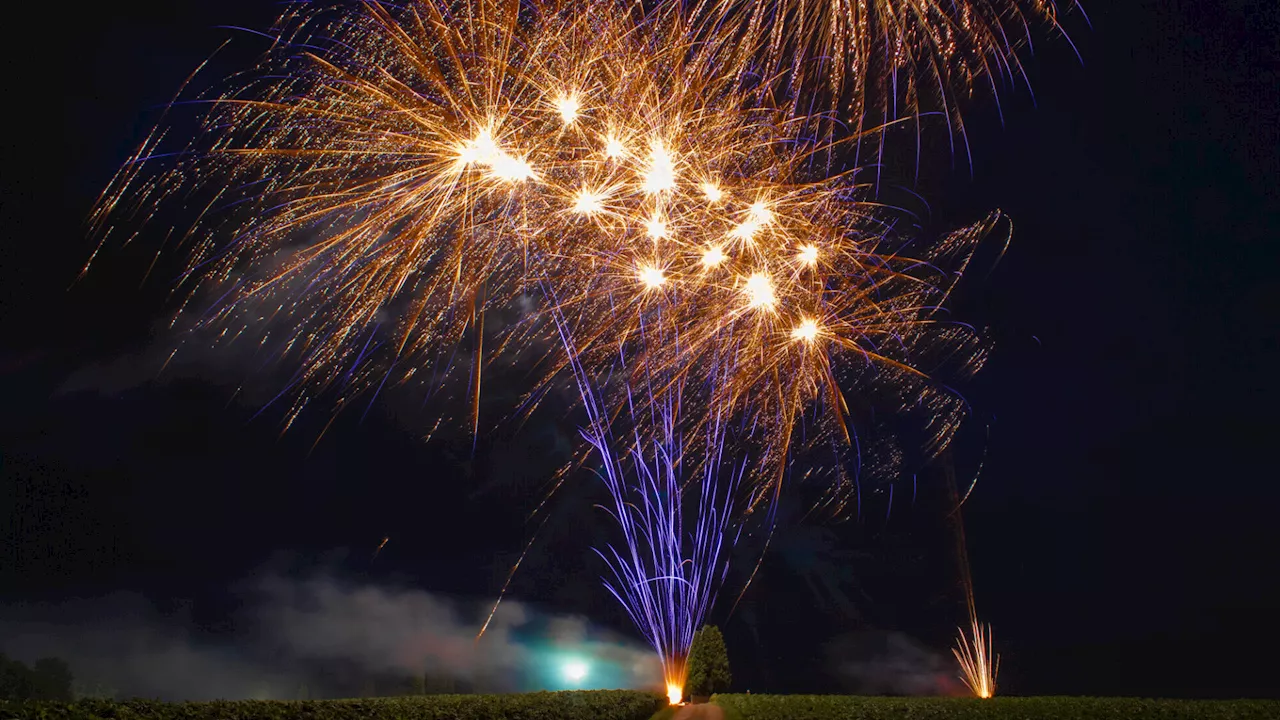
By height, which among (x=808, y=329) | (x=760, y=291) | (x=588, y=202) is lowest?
(x=808, y=329)

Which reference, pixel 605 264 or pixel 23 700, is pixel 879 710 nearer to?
pixel 605 264

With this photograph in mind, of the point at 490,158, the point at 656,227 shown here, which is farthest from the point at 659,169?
the point at 490,158

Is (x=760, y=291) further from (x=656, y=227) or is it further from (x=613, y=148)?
(x=613, y=148)

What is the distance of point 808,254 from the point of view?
12.9m

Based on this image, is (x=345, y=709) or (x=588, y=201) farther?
(x=588, y=201)

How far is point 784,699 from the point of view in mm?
25516

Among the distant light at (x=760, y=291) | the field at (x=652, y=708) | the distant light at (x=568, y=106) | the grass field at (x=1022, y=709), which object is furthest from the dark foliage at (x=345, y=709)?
the distant light at (x=568, y=106)

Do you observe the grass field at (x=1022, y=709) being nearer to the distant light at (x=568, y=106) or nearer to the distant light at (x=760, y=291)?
the distant light at (x=760, y=291)

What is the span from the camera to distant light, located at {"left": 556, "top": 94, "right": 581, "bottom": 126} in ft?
35.9

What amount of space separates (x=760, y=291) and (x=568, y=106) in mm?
4209

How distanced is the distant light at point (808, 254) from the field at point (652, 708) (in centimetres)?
942

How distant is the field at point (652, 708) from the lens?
32.5 feet

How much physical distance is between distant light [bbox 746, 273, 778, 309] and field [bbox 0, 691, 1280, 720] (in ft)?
27.8

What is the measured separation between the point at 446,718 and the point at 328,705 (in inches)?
103
